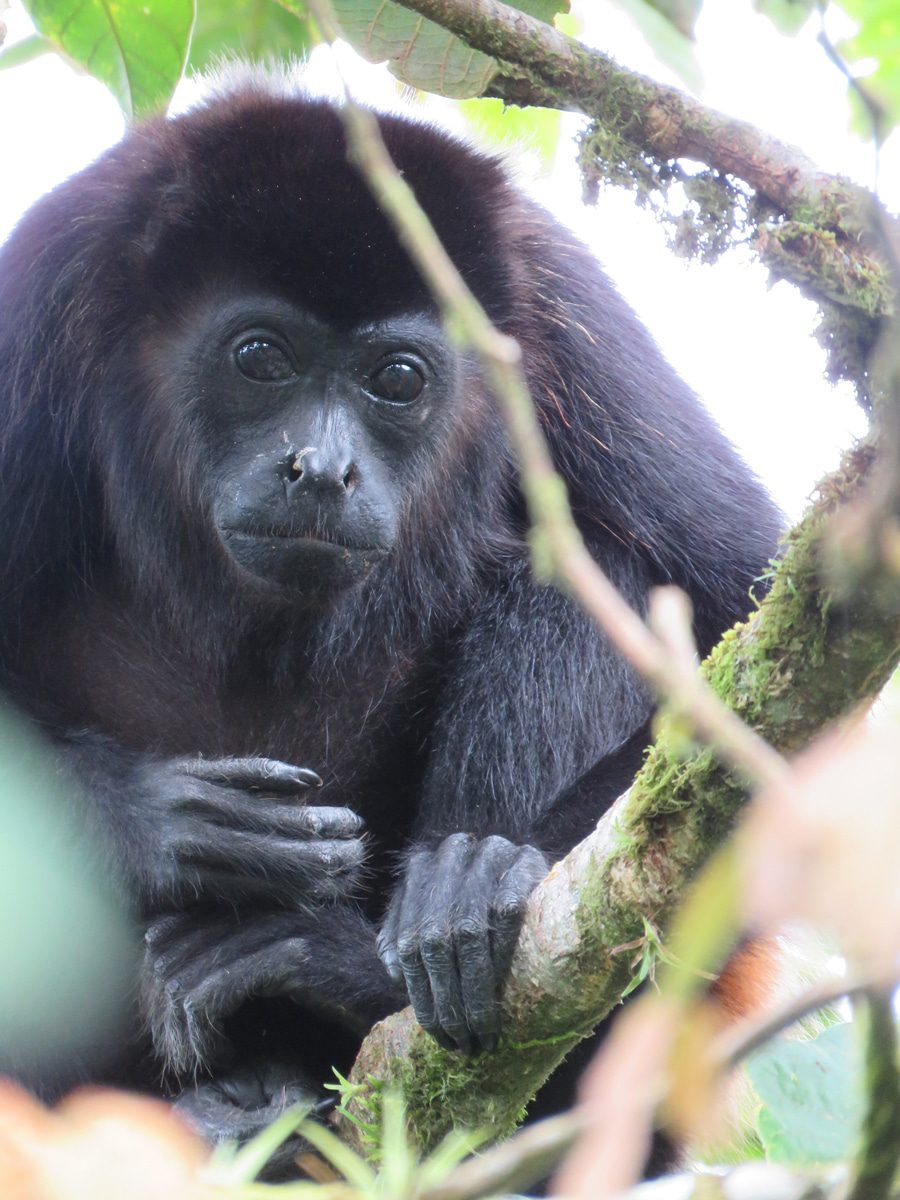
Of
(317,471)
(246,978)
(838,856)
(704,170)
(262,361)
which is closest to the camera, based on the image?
(838,856)

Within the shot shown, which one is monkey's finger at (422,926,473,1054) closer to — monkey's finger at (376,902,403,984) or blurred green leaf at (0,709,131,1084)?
monkey's finger at (376,902,403,984)

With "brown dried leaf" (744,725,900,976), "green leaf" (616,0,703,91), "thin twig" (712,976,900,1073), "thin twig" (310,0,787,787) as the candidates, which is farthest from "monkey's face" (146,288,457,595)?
"brown dried leaf" (744,725,900,976)

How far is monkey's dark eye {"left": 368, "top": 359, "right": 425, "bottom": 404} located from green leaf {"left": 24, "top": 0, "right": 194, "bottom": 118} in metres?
1.02

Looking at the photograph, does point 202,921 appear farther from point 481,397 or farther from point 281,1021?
point 481,397

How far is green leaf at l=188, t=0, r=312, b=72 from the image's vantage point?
404 centimetres

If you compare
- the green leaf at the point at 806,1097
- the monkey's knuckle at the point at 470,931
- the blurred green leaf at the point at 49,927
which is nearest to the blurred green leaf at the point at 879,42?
the green leaf at the point at 806,1097

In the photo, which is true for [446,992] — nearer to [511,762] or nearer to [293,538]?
[511,762]

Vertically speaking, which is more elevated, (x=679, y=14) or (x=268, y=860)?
(x=679, y=14)

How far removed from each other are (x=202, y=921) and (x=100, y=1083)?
45 cm

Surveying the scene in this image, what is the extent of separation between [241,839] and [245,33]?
2476mm

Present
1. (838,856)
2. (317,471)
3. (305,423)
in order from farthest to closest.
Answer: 1. (305,423)
2. (317,471)
3. (838,856)

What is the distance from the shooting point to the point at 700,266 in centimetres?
264

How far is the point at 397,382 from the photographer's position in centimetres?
348

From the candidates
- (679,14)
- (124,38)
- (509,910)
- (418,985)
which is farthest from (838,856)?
(124,38)
